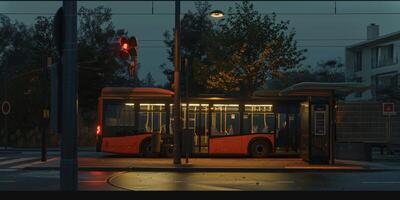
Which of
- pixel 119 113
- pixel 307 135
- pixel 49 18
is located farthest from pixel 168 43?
pixel 307 135

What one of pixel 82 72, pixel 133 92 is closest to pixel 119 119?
pixel 133 92

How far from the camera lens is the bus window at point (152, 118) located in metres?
26.1

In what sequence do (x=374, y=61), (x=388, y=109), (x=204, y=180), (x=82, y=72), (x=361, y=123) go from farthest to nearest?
(x=374, y=61) < (x=82, y=72) < (x=361, y=123) < (x=388, y=109) < (x=204, y=180)

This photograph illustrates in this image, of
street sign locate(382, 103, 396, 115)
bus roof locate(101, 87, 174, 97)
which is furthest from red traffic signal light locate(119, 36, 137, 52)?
street sign locate(382, 103, 396, 115)

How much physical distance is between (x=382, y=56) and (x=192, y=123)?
43.1 meters

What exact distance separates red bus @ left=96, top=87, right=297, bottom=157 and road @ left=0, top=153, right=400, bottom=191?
17.9 feet

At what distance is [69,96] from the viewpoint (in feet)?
30.9

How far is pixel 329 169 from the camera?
21.3m

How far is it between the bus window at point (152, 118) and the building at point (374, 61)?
3415 cm

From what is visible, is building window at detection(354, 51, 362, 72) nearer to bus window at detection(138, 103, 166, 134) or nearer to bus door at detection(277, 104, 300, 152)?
bus door at detection(277, 104, 300, 152)

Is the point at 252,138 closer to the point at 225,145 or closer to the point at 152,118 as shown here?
the point at 225,145

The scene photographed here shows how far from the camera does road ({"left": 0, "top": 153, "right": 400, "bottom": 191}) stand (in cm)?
1523

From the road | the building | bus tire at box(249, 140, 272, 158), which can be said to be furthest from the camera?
the building

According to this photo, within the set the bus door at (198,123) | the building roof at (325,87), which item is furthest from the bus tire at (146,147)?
the building roof at (325,87)
